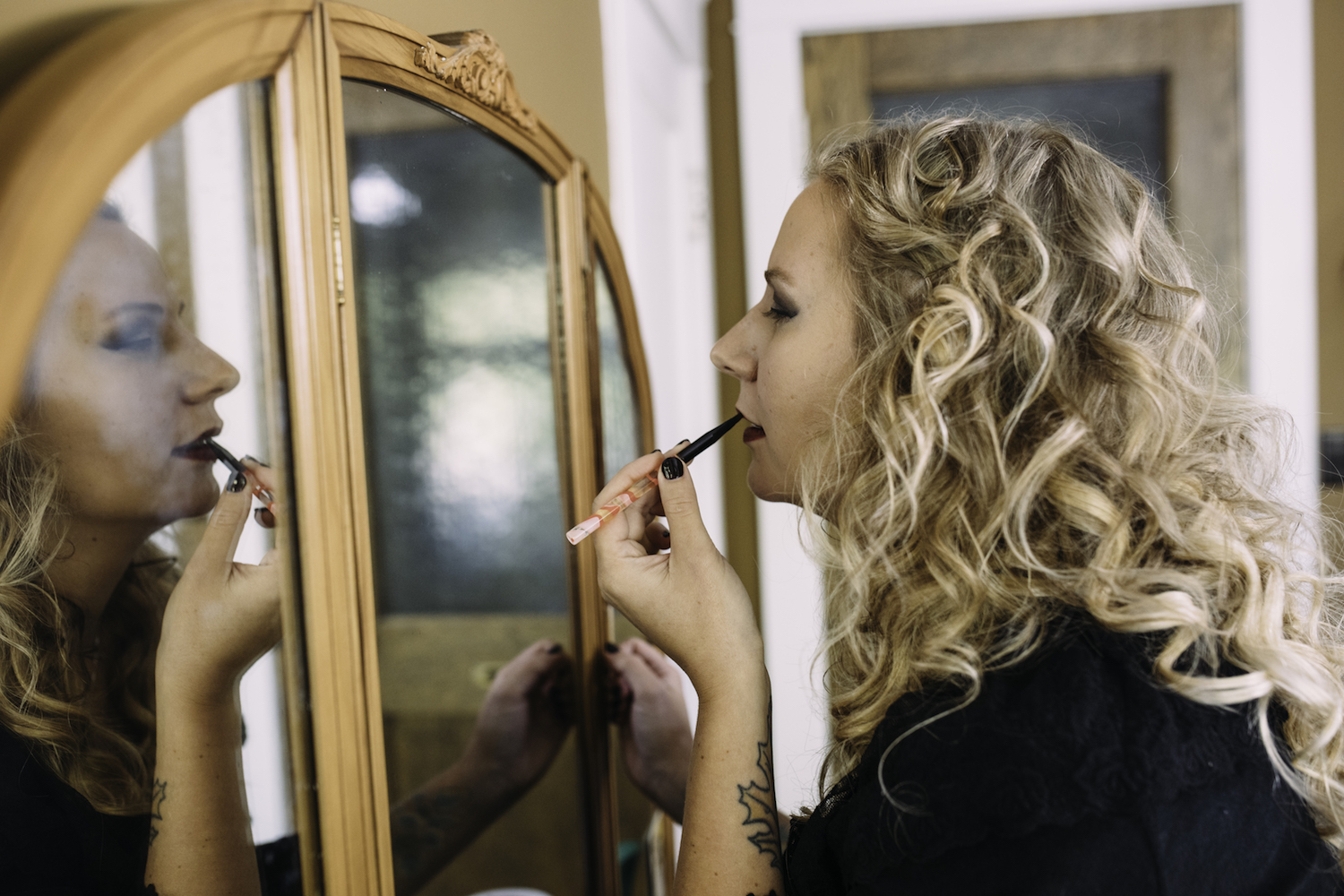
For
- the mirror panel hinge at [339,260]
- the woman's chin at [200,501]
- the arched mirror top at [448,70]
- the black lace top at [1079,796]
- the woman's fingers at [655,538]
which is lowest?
Answer: the black lace top at [1079,796]

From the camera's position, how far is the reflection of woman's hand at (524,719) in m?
0.82

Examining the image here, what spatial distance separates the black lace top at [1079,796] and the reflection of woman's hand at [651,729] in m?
0.43

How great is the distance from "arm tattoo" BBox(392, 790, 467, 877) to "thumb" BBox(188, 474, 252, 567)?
0.26 m

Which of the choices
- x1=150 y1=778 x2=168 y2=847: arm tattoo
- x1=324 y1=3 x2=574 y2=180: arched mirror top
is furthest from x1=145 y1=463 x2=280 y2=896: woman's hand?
x1=324 y1=3 x2=574 y2=180: arched mirror top

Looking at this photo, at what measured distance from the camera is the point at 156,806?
43 centimetres

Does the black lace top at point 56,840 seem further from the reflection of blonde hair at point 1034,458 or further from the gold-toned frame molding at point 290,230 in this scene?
the reflection of blonde hair at point 1034,458

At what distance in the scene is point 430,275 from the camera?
687mm

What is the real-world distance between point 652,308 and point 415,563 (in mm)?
864

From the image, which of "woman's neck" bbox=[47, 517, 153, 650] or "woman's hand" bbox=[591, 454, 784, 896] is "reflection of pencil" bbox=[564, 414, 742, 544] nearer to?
"woman's hand" bbox=[591, 454, 784, 896]

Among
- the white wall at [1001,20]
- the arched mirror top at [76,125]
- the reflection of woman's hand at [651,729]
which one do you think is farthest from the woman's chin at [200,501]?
the white wall at [1001,20]

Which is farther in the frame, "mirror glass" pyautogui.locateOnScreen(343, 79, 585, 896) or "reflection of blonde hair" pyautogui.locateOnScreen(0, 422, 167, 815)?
"mirror glass" pyautogui.locateOnScreen(343, 79, 585, 896)

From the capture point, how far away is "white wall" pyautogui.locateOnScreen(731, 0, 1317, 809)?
1.74 metres

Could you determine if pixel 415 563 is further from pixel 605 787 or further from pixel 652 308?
pixel 652 308

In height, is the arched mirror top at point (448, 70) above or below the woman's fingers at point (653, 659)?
above
